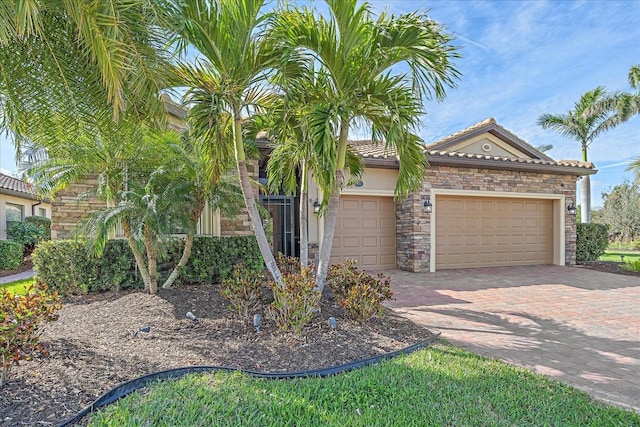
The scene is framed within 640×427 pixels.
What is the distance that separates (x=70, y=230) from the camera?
8109 mm

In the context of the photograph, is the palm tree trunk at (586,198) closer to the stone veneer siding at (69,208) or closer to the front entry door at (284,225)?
the front entry door at (284,225)

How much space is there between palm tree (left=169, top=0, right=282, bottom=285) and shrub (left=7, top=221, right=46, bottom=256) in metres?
14.2

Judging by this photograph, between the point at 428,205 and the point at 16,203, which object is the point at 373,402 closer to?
the point at 428,205

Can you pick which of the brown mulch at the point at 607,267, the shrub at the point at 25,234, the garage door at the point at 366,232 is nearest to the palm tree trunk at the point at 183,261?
the garage door at the point at 366,232

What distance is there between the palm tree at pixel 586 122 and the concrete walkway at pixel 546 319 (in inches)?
465

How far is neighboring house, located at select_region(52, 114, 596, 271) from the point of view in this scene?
11.6m

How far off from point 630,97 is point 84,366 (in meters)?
27.2

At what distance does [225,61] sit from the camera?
466 centimetres

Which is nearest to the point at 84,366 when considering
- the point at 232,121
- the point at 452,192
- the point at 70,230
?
the point at 232,121

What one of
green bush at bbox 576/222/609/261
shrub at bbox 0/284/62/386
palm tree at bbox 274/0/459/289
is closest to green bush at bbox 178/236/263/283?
shrub at bbox 0/284/62/386

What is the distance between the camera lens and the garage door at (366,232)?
11.5m

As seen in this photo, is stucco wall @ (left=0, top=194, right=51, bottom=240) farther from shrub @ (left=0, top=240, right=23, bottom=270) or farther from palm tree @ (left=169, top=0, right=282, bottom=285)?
palm tree @ (left=169, top=0, right=282, bottom=285)

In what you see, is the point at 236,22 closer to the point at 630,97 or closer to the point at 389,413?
the point at 389,413

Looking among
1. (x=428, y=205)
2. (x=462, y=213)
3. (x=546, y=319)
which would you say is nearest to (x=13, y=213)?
(x=428, y=205)
